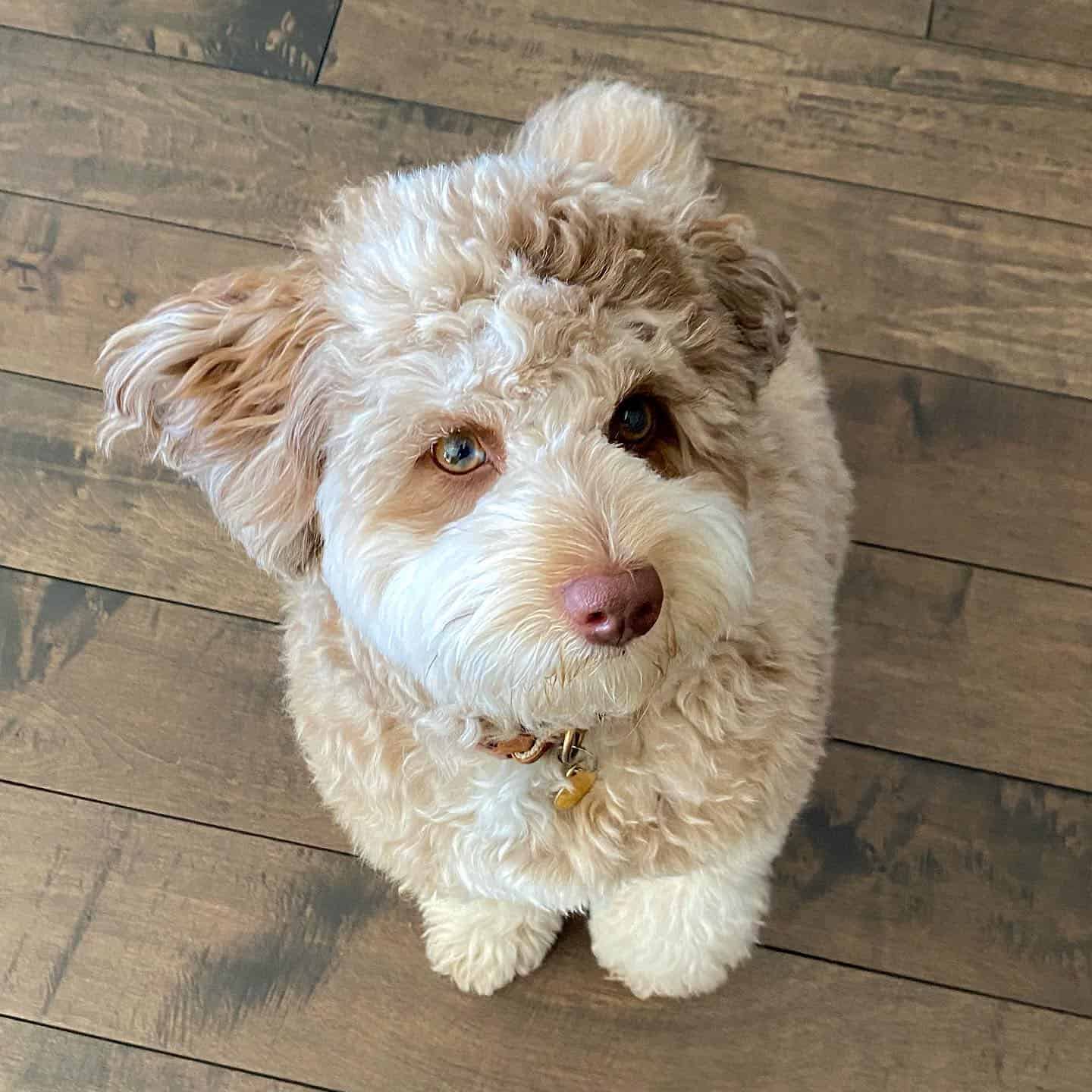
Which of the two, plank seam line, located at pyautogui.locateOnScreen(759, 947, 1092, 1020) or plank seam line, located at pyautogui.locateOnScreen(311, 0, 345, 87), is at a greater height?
plank seam line, located at pyautogui.locateOnScreen(311, 0, 345, 87)

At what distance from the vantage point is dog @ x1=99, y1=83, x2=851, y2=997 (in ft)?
2.55

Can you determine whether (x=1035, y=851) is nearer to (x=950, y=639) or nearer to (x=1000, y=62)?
(x=950, y=639)

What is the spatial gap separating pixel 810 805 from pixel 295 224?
43.6 inches

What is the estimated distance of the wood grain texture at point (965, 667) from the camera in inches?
57.7

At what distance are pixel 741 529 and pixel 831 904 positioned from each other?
29.5 inches

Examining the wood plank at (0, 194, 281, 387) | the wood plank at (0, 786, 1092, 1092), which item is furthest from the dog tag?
the wood plank at (0, 194, 281, 387)

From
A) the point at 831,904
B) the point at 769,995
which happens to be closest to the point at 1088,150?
the point at 831,904

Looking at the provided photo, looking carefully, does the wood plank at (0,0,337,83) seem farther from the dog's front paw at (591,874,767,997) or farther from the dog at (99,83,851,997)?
the dog's front paw at (591,874,767,997)

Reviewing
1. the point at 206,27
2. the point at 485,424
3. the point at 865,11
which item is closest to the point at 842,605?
the point at 485,424

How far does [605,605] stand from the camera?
2.38ft

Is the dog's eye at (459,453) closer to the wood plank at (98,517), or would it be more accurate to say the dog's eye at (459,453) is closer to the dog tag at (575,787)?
the dog tag at (575,787)

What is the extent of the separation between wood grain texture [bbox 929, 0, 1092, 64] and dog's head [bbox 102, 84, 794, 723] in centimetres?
115

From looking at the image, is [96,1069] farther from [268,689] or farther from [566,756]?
[566,756]

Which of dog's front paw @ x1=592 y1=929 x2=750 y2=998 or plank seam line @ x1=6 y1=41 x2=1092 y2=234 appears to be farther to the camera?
plank seam line @ x1=6 y1=41 x2=1092 y2=234
